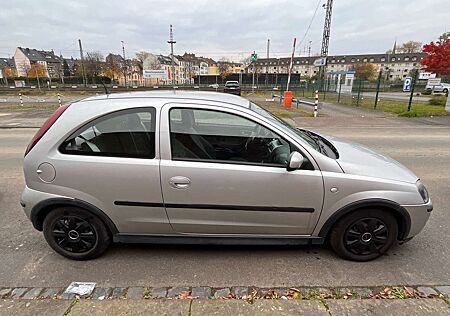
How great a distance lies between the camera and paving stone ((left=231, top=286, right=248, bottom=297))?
2188 mm

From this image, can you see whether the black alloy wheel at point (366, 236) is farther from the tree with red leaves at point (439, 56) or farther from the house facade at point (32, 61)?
the house facade at point (32, 61)

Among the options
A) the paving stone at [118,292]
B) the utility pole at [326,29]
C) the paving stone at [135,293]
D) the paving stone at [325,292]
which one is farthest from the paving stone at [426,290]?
the utility pole at [326,29]

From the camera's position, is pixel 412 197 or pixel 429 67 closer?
pixel 412 197

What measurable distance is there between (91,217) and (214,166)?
1299mm

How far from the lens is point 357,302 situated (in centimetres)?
210

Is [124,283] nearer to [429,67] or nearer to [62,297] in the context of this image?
[62,297]

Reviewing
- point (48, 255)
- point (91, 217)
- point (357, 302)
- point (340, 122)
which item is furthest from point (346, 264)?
point (340, 122)

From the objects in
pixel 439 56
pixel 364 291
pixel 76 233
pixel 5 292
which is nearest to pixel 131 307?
pixel 76 233

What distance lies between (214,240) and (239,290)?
0.51 m

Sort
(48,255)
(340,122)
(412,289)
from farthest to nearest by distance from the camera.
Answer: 1. (340,122)
2. (48,255)
3. (412,289)

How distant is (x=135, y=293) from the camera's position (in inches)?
86.3

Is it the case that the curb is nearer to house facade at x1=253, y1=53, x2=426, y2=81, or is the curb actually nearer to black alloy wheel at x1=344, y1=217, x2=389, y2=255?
black alloy wheel at x1=344, y1=217, x2=389, y2=255

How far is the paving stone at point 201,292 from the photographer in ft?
7.13

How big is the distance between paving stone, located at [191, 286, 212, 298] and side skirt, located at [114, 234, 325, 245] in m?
0.41
